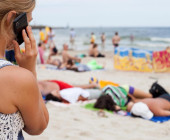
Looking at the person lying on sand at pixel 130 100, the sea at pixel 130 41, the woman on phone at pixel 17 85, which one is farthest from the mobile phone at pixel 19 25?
the sea at pixel 130 41

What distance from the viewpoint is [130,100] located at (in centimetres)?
513

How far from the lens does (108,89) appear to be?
197 inches

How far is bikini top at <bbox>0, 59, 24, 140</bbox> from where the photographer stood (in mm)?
914

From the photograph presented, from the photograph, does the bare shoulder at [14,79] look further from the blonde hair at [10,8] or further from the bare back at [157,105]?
the bare back at [157,105]

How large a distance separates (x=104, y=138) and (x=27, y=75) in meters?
2.48

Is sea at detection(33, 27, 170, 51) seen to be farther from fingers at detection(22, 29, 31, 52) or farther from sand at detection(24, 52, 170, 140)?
fingers at detection(22, 29, 31, 52)

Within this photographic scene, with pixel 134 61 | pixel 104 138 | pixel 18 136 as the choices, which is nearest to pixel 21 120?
pixel 18 136

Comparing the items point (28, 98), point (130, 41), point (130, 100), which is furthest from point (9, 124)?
point (130, 41)

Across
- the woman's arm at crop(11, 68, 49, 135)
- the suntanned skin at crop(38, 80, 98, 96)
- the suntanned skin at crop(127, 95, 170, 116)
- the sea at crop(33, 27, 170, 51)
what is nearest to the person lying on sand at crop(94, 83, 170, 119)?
the suntanned skin at crop(127, 95, 170, 116)

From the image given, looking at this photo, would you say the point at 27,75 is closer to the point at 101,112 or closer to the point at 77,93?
A: the point at 101,112

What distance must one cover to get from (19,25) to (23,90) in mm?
266

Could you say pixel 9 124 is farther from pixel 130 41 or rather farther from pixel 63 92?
pixel 130 41

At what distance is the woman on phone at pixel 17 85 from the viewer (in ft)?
2.87

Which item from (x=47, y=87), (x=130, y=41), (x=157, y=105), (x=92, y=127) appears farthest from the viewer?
(x=130, y=41)
